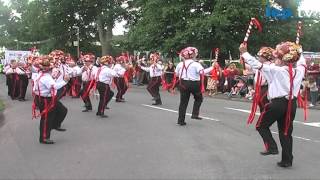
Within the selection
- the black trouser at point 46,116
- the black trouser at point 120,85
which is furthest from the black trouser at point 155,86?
the black trouser at point 46,116

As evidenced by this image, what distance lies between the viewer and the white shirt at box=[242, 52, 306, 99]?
7859mm

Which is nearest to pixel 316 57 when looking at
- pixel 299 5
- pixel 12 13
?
pixel 299 5

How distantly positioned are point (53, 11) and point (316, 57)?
2964 cm

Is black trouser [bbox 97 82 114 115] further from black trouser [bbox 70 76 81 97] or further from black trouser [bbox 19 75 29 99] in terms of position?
black trouser [bbox 19 75 29 99]

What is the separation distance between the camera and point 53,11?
5141 cm

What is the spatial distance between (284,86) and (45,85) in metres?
4.63

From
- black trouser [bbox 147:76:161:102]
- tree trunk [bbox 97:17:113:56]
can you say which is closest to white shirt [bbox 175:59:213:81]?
black trouser [bbox 147:76:161:102]

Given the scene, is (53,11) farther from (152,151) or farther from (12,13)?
(12,13)

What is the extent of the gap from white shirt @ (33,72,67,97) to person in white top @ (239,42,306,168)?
13.1 feet

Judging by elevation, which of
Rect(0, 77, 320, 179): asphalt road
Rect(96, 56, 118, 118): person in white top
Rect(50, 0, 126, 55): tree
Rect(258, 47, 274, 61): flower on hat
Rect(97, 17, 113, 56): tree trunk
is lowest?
Rect(0, 77, 320, 179): asphalt road

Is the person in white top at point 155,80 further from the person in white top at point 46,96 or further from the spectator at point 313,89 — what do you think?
the person in white top at point 46,96

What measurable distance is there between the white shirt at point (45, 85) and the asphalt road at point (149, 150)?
0.97 m

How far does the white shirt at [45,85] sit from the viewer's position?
10.5m

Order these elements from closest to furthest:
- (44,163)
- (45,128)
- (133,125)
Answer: (44,163), (45,128), (133,125)
